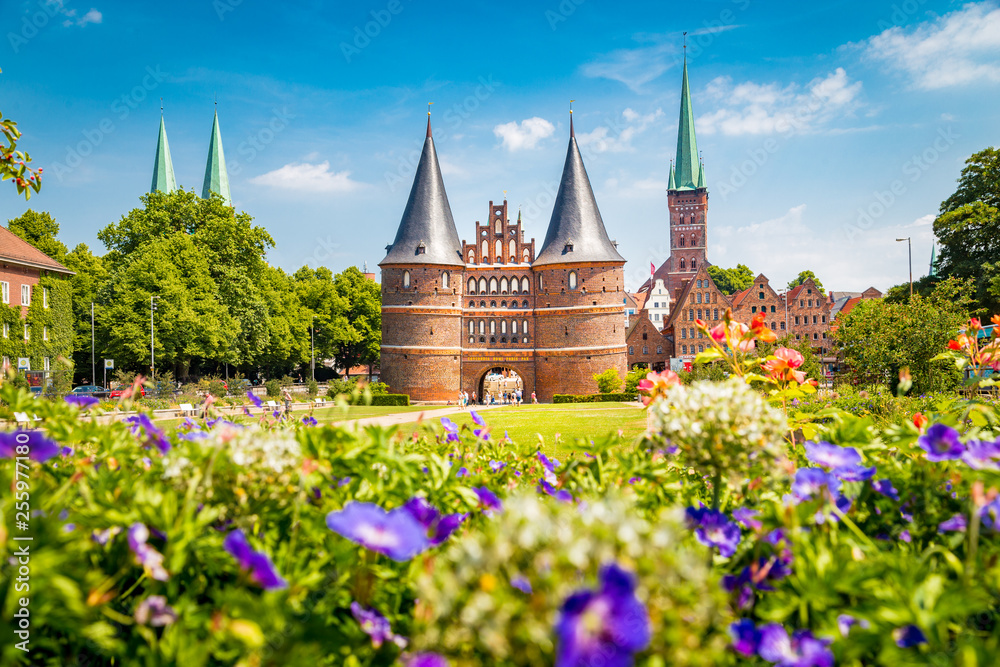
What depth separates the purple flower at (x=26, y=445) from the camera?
5.72ft

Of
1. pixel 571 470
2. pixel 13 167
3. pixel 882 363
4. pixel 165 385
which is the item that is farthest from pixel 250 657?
pixel 165 385

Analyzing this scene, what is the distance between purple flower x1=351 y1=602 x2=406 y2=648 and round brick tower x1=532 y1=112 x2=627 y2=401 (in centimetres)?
4174

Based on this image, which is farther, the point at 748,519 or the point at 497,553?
the point at 748,519

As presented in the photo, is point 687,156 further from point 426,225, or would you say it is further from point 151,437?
point 151,437

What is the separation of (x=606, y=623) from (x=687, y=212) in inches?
3761

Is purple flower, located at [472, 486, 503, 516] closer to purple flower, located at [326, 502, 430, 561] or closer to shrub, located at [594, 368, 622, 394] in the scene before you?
purple flower, located at [326, 502, 430, 561]

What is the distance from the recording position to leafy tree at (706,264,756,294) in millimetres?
78938

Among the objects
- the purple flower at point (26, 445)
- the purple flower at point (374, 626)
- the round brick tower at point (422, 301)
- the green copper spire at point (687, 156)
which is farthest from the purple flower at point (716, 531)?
the green copper spire at point (687, 156)

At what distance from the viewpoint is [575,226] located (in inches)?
1722

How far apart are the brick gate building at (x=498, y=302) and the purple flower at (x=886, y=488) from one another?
40.9 metres

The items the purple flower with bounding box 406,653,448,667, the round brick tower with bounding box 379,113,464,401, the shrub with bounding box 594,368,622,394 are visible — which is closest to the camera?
the purple flower with bounding box 406,653,448,667

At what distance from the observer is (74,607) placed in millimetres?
1244

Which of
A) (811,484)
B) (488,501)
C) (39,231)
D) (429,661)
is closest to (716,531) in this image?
(811,484)

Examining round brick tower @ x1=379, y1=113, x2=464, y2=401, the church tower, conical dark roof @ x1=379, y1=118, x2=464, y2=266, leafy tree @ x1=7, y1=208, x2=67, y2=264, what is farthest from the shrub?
the church tower
